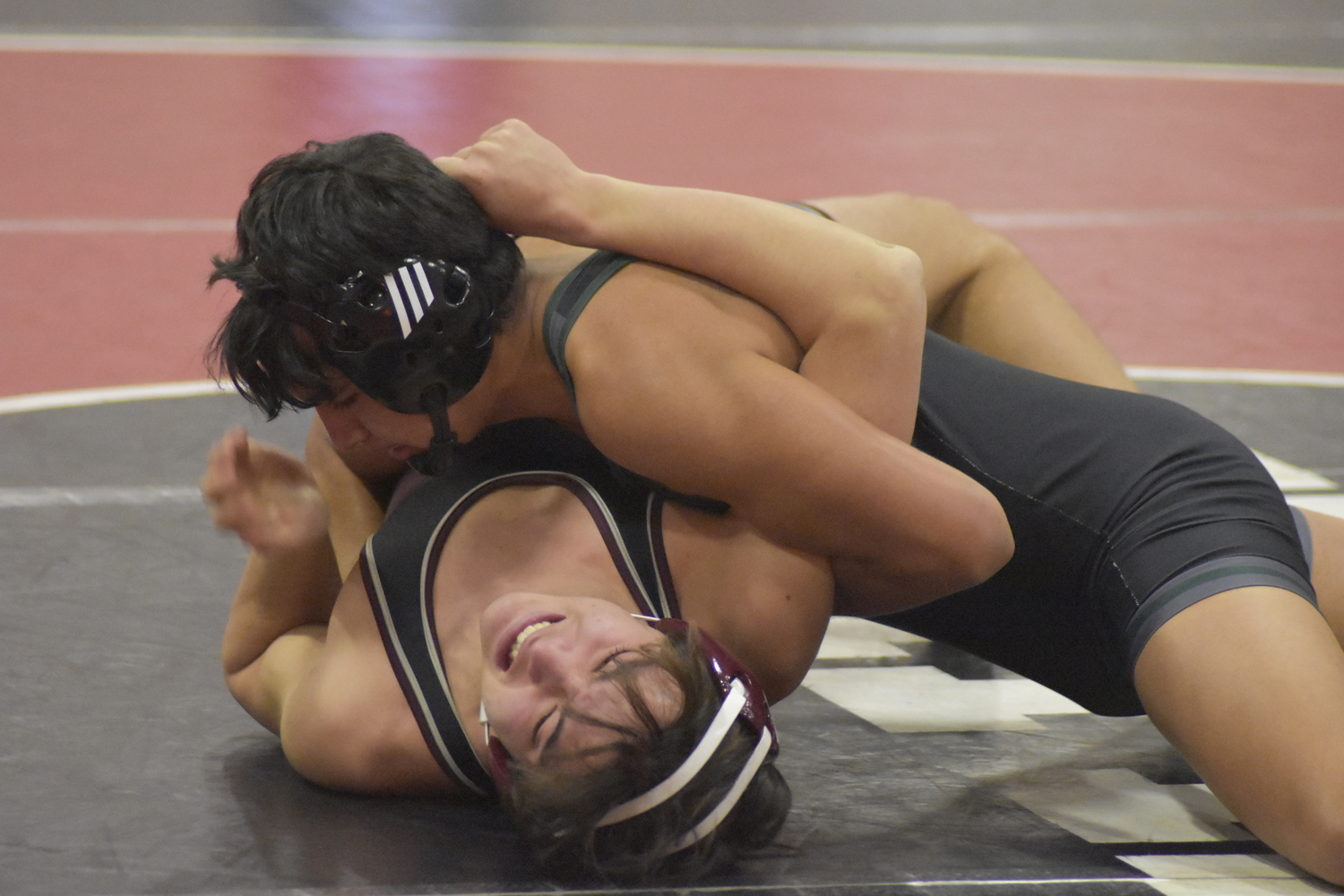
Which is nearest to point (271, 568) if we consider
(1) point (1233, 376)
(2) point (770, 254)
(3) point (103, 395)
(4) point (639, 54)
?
(2) point (770, 254)

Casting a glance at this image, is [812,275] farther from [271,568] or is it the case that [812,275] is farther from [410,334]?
[271,568]

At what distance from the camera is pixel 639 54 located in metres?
9.30

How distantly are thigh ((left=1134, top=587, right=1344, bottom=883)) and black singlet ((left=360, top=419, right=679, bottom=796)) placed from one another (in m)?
0.71

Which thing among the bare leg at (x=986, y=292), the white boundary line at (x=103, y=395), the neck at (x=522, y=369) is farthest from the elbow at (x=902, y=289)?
the white boundary line at (x=103, y=395)

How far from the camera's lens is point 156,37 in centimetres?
898

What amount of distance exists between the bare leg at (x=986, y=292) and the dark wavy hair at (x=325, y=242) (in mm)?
911

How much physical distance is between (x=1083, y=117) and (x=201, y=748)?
6994 mm

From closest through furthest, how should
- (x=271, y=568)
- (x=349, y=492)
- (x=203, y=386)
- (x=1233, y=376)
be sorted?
(x=271, y=568)
(x=349, y=492)
(x=203, y=386)
(x=1233, y=376)

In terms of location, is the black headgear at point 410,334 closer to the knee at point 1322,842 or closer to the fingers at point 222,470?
the fingers at point 222,470

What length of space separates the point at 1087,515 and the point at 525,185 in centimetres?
99

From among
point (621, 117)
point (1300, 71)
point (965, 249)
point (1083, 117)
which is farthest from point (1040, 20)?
point (965, 249)

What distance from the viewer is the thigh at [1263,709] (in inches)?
80.7

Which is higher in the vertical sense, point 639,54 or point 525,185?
point 525,185

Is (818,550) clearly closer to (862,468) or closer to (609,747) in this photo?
(862,468)
